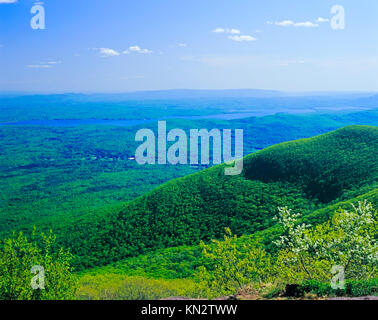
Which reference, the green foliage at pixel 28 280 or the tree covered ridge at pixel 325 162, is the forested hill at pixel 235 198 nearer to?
the tree covered ridge at pixel 325 162

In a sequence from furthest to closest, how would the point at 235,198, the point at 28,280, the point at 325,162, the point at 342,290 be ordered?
the point at 325,162 < the point at 235,198 < the point at 28,280 < the point at 342,290

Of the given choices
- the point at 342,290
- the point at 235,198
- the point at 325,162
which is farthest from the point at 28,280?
the point at 325,162

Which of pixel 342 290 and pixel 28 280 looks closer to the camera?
pixel 342 290

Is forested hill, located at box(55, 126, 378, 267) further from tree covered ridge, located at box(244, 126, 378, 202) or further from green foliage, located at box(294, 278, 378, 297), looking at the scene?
green foliage, located at box(294, 278, 378, 297)

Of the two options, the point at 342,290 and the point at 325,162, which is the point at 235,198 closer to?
the point at 325,162

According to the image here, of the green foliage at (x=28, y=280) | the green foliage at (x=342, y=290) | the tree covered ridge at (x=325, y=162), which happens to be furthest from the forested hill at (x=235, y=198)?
the green foliage at (x=342, y=290)

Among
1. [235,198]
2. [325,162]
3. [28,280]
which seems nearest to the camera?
[28,280]

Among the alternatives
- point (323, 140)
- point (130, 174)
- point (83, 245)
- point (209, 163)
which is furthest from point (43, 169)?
point (323, 140)
